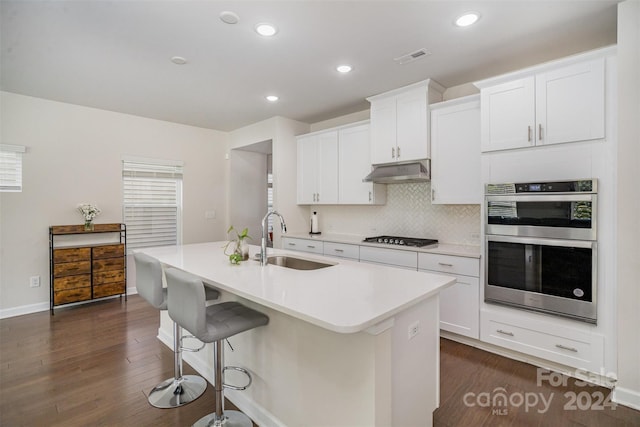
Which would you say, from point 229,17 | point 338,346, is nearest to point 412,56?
point 229,17

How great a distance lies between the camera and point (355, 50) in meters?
2.63

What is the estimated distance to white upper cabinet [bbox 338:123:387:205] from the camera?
12.8 feet

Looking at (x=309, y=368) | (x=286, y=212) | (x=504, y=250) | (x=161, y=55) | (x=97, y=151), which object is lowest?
(x=309, y=368)

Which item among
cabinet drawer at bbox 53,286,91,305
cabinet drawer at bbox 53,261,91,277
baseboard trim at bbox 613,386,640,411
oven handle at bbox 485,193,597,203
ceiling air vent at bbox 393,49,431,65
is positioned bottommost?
baseboard trim at bbox 613,386,640,411

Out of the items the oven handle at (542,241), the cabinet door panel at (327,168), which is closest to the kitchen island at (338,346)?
the oven handle at (542,241)

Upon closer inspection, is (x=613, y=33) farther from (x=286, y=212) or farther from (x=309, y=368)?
(x=286, y=212)

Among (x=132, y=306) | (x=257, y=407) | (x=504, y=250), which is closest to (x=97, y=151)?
(x=132, y=306)

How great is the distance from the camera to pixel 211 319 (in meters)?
1.79

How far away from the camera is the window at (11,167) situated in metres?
3.59

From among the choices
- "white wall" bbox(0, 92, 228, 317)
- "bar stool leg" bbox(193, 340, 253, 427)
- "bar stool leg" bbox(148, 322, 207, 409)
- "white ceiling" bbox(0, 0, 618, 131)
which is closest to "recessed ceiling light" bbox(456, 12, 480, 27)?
"white ceiling" bbox(0, 0, 618, 131)

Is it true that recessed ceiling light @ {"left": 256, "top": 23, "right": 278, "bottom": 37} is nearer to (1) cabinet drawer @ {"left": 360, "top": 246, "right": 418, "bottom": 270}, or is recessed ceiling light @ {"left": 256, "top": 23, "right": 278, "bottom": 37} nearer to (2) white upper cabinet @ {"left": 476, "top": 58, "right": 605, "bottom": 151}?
(2) white upper cabinet @ {"left": 476, "top": 58, "right": 605, "bottom": 151}

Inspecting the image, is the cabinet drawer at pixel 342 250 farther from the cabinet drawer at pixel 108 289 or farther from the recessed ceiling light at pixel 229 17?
the cabinet drawer at pixel 108 289

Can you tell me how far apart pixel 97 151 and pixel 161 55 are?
91.6 inches

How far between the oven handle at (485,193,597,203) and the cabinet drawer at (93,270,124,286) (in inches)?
178
